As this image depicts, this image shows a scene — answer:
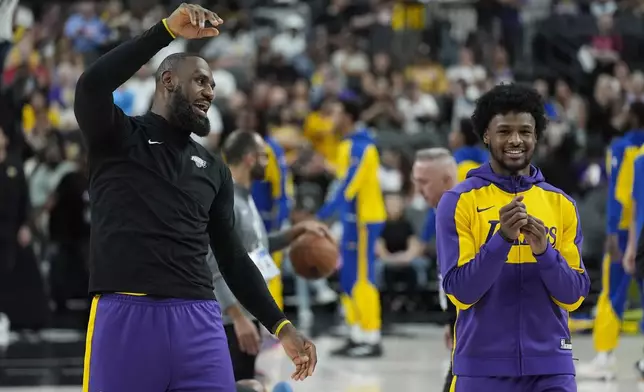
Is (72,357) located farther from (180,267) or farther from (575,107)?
(575,107)

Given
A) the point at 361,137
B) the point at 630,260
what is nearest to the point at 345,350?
the point at 361,137

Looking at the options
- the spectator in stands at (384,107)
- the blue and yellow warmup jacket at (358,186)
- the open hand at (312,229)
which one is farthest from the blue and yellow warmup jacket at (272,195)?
the open hand at (312,229)

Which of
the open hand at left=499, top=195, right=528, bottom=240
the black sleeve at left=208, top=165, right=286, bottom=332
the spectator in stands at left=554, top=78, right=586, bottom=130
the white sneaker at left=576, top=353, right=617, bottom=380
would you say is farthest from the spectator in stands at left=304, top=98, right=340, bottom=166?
the open hand at left=499, top=195, right=528, bottom=240

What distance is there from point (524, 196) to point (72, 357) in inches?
325

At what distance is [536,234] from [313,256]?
2.78 metres

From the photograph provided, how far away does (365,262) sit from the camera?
12406 millimetres

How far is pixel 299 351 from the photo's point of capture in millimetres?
4637

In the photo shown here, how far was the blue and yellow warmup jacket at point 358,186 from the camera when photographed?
1234cm

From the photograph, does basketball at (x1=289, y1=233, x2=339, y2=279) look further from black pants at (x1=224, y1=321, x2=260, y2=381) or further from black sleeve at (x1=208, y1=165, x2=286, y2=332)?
black sleeve at (x1=208, y1=165, x2=286, y2=332)

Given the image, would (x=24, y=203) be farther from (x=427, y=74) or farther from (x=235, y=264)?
(x=427, y=74)

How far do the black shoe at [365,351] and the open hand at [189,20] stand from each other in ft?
27.1

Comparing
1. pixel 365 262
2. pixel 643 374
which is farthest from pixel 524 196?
pixel 365 262

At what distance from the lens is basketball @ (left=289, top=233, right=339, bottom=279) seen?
6.91m

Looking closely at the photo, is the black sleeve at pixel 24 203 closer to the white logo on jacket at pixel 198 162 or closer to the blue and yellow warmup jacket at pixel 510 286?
the white logo on jacket at pixel 198 162
